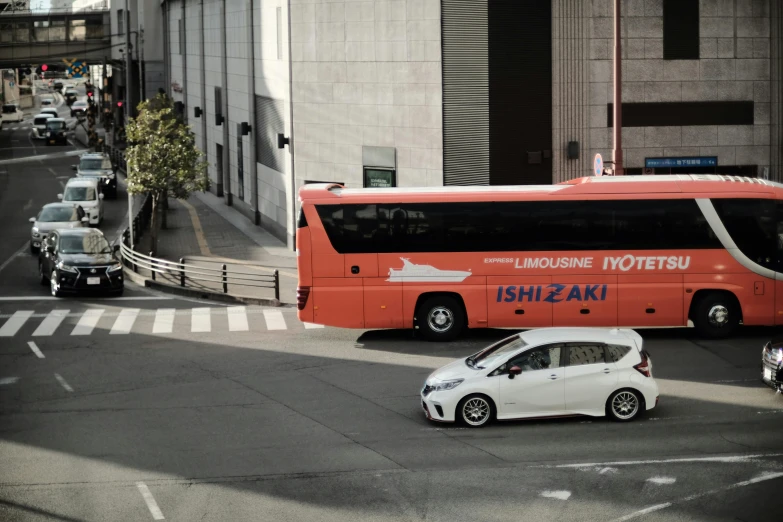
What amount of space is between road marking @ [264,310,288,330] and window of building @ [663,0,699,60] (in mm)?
14933

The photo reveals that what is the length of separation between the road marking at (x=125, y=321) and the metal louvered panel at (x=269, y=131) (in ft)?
46.5

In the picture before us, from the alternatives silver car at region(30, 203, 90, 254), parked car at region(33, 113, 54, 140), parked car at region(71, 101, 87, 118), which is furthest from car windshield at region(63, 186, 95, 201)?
parked car at region(71, 101, 87, 118)

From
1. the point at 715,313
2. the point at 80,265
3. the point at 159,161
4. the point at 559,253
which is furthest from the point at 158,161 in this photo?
the point at 715,313

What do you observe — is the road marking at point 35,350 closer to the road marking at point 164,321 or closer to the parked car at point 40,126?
the road marking at point 164,321

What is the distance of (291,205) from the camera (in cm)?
4297

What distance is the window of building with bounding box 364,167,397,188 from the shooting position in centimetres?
3825

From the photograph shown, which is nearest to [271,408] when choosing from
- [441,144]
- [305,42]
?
[441,144]

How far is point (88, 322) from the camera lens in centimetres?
3064

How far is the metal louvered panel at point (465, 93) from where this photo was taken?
118ft

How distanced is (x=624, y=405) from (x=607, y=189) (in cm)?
793

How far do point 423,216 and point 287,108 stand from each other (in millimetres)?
17626

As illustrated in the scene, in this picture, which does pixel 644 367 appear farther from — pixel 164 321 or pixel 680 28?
pixel 680 28

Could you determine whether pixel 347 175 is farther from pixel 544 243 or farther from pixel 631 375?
pixel 631 375

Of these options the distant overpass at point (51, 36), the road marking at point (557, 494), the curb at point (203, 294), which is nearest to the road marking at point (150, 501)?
the road marking at point (557, 494)
